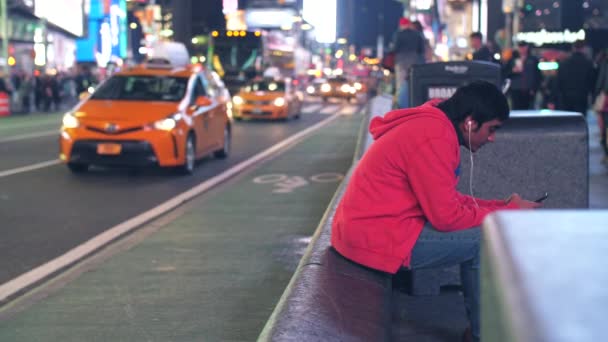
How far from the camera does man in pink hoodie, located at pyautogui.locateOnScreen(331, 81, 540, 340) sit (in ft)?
15.2

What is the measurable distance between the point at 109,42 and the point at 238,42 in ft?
163

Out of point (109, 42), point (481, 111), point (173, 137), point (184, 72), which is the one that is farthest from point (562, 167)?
point (109, 42)

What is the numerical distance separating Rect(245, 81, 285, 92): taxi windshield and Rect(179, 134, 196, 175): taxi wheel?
2021 centimetres

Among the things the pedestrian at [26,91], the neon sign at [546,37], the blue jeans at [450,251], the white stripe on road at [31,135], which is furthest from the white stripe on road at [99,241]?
the neon sign at [546,37]

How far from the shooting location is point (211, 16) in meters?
51.6

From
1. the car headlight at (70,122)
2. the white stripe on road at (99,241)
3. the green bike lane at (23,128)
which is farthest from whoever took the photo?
the green bike lane at (23,128)

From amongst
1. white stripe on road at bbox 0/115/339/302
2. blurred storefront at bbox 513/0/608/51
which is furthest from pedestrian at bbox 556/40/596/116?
blurred storefront at bbox 513/0/608/51

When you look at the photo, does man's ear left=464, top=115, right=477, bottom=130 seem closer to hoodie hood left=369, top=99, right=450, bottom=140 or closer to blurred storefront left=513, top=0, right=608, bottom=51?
hoodie hood left=369, top=99, right=450, bottom=140

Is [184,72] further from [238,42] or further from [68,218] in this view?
[238,42]

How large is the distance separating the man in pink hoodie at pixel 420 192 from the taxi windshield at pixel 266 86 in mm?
31081

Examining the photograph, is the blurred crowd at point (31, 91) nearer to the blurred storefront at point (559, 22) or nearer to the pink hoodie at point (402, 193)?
the blurred storefront at point (559, 22)

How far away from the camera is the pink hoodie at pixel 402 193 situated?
461 cm

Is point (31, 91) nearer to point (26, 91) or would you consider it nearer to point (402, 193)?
point (26, 91)

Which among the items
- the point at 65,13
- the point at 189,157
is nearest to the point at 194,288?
the point at 189,157
